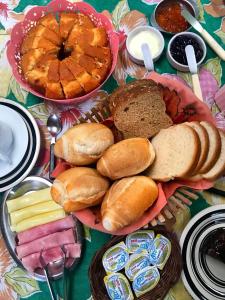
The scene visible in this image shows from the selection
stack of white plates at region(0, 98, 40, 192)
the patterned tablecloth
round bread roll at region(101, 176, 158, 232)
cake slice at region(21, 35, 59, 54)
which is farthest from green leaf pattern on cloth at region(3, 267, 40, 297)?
cake slice at region(21, 35, 59, 54)

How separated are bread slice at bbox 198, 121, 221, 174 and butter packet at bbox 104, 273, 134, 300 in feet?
1.10

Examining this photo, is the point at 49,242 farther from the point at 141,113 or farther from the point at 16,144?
the point at 141,113

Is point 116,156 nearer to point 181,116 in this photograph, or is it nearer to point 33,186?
point 181,116

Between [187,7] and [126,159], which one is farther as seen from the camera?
[187,7]

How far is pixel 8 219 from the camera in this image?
3.48 ft

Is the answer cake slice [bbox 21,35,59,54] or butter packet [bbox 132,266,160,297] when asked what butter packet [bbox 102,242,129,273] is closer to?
butter packet [bbox 132,266,160,297]

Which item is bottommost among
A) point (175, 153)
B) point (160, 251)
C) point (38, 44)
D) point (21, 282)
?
point (21, 282)

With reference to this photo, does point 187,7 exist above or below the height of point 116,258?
above

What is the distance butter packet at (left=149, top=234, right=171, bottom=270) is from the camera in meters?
1.00

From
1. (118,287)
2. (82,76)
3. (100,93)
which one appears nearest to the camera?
(118,287)

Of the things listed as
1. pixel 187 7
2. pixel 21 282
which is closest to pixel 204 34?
pixel 187 7

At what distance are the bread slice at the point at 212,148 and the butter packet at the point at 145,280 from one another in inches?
11.3

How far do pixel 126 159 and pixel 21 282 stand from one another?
1.51 feet

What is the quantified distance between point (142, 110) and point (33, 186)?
1.19 ft
